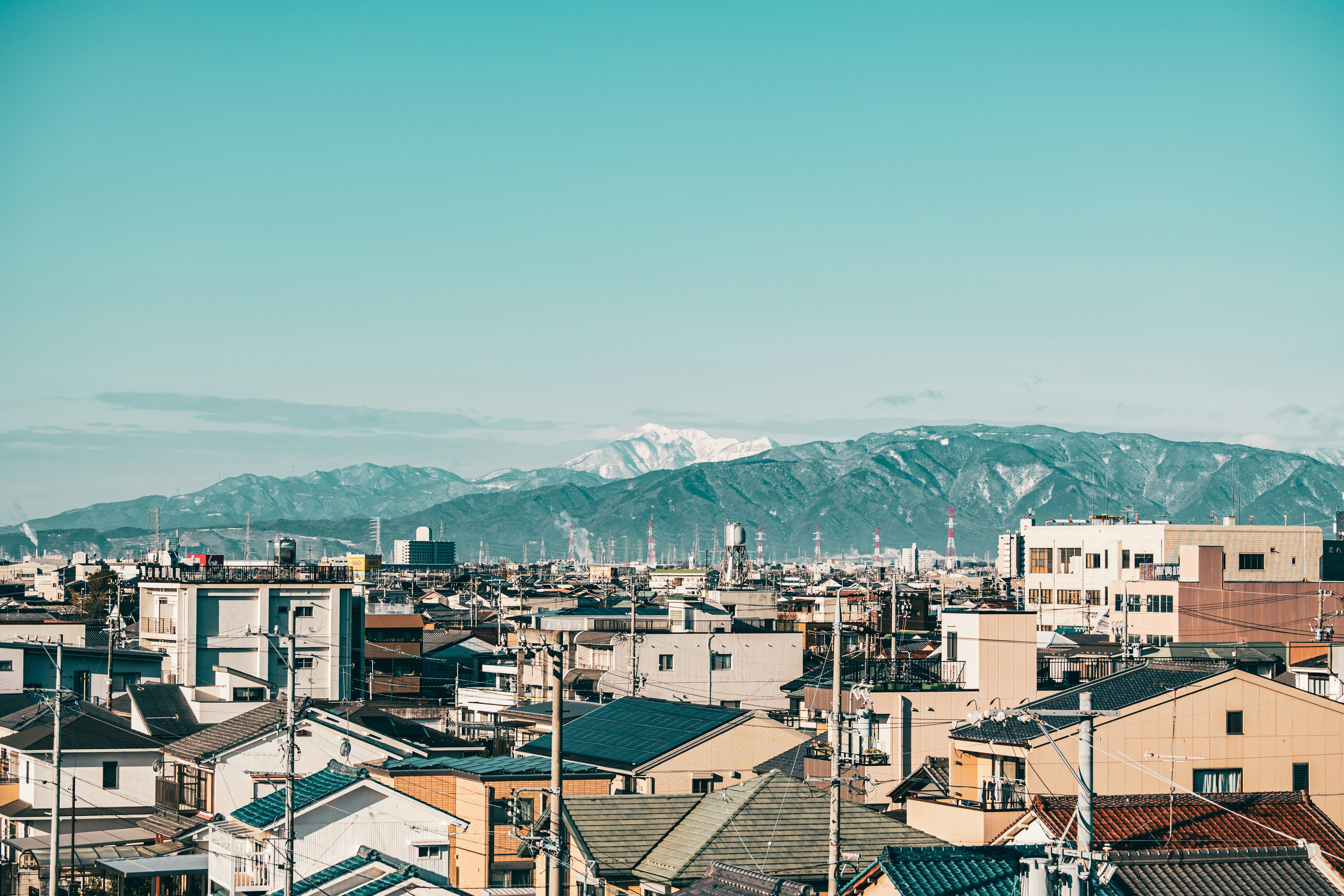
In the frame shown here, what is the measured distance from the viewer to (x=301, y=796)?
23.7 metres

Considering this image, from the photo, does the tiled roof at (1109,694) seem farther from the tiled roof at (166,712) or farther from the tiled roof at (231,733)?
the tiled roof at (166,712)

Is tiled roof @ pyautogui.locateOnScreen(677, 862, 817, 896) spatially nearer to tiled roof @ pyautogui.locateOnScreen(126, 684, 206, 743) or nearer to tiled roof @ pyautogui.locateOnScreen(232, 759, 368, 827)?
tiled roof @ pyautogui.locateOnScreen(232, 759, 368, 827)

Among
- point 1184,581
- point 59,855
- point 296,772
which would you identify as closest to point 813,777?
point 296,772

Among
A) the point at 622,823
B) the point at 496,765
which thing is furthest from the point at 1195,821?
the point at 496,765

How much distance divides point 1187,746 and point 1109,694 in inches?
64.3

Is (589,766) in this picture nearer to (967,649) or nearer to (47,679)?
(967,649)

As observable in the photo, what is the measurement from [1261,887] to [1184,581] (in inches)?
1881

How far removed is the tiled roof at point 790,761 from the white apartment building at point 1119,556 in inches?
1817

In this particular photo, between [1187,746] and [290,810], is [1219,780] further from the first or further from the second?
[290,810]

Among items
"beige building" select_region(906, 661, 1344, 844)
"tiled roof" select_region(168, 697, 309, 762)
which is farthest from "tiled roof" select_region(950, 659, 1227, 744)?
"tiled roof" select_region(168, 697, 309, 762)

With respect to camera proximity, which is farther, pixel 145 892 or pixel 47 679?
pixel 47 679

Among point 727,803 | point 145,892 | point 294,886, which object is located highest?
point 727,803

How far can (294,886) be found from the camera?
2172 centimetres

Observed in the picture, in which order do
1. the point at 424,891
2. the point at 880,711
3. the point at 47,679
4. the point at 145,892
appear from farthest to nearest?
1. the point at 47,679
2. the point at 145,892
3. the point at 880,711
4. the point at 424,891
